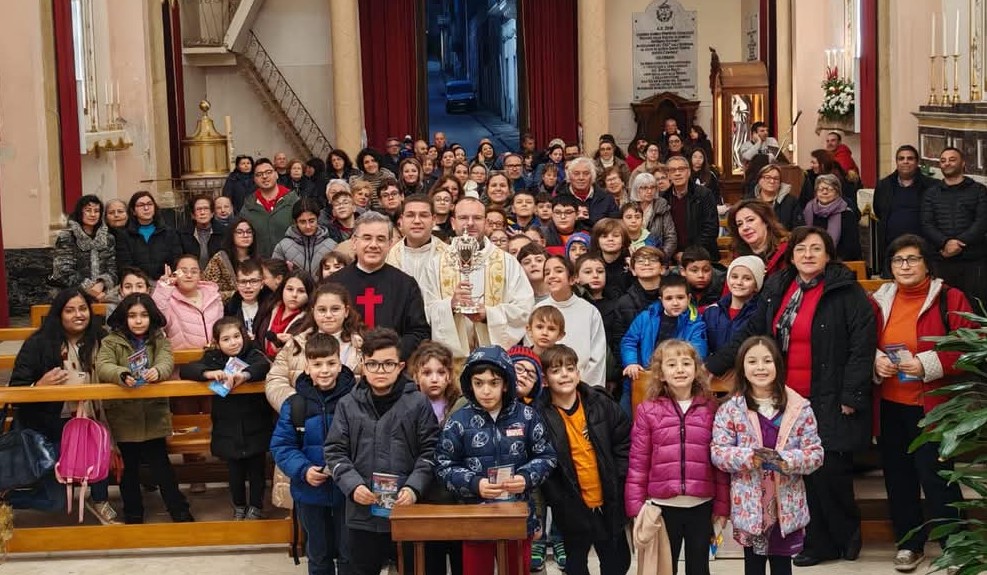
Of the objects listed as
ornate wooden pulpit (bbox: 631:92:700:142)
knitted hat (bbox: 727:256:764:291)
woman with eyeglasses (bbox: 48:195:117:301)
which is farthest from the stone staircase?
knitted hat (bbox: 727:256:764:291)

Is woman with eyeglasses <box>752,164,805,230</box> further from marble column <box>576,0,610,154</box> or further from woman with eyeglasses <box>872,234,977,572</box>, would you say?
marble column <box>576,0,610,154</box>

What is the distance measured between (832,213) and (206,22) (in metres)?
13.8

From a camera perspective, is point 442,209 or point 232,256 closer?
point 442,209

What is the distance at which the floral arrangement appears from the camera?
16.9 metres

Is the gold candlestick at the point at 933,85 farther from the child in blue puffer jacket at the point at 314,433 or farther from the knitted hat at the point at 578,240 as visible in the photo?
the child in blue puffer jacket at the point at 314,433

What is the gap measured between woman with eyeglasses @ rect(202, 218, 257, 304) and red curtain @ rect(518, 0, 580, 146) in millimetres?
14587

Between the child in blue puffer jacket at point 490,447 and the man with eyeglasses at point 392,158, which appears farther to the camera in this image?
the man with eyeglasses at point 392,158

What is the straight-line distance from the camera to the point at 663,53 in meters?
24.1

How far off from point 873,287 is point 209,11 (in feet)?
50.4

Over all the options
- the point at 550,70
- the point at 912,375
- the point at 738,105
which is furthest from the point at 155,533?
the point at 550,70

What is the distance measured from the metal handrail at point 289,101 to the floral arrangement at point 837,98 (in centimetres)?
870

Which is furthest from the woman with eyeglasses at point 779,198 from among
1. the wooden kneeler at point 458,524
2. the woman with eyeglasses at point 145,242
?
the wooden kneeler at point 458,524

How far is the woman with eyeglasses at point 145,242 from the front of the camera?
34.7 feet

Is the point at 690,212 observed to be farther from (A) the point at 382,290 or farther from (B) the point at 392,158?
(B) the point at 392,158
